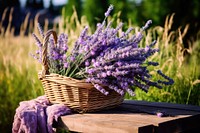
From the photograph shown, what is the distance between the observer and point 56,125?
2240 millimetres

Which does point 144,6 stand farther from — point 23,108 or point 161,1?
point 23,108

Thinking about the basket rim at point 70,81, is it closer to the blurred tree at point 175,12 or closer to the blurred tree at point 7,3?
the blurred tree at point 175,12

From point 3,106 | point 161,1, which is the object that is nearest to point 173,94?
point 3,106

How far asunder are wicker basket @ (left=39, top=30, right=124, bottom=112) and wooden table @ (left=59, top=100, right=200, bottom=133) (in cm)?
5

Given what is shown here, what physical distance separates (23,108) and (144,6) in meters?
7.30

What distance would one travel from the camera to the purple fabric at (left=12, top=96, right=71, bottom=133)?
7.25ft

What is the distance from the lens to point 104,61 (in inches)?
86.0

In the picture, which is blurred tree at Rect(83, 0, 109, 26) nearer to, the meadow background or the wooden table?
the meadow background

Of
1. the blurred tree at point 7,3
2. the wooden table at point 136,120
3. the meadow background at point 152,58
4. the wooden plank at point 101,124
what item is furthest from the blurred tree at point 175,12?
the blurred tree at point 7,3

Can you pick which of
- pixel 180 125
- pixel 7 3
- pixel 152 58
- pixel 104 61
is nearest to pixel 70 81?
pixel 104 61

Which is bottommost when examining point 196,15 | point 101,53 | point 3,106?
point 3,106

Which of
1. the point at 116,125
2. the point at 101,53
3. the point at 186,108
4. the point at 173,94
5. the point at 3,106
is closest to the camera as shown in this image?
the point at 116,125

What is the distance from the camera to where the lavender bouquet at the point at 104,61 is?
85.5 inches

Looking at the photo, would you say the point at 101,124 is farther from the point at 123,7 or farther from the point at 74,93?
the point at 123,7
